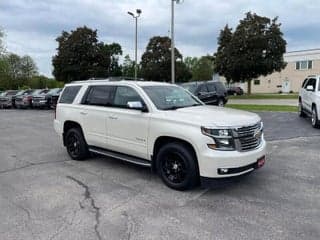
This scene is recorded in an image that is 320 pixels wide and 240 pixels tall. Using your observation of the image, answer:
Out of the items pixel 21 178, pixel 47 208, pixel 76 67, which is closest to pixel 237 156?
pixel 47 208

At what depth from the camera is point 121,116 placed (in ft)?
20.7

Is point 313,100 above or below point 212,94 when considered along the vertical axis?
below

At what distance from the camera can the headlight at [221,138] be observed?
4910mm

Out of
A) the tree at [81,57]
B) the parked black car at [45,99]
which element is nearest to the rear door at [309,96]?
the parked black car at [45,99]

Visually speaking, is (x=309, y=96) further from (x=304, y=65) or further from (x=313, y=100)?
(x=304, y=65)

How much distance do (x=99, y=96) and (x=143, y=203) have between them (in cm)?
297

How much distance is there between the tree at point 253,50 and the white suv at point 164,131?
103 feet

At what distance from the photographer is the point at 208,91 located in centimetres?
1953

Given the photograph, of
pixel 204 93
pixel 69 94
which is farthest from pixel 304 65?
pixel 69 94

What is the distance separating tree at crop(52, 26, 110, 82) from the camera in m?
39.8

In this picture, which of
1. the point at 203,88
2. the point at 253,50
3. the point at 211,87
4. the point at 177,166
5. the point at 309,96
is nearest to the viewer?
the point at 177,166

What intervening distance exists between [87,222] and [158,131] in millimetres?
1947

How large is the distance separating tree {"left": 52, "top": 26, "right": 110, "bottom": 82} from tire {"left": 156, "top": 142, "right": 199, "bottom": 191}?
35.3m

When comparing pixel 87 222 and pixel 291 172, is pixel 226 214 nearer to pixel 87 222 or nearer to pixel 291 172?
pixel 87 222
